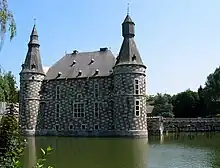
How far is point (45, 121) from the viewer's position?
4362 cm

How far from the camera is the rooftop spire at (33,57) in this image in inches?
1704

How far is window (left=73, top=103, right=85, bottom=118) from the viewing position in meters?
42.3

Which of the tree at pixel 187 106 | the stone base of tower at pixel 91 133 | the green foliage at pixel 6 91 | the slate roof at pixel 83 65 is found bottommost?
the stone base of tower at pixel 91 133

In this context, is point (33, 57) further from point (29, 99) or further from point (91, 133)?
point (91, 133)

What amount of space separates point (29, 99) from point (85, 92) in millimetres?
6970

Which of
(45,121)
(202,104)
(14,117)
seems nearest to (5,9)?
(14,117)

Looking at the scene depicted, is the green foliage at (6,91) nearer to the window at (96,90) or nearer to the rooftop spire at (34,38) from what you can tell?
the window at (96,90)

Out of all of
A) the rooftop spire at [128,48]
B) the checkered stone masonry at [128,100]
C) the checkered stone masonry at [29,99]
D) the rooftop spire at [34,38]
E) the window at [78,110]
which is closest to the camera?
the checkered stone masonry at [128,100]

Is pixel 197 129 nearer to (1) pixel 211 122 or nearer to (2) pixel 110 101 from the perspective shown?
(1) pixel 211 122

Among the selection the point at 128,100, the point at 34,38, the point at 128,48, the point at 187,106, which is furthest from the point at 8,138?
the point at 187,106

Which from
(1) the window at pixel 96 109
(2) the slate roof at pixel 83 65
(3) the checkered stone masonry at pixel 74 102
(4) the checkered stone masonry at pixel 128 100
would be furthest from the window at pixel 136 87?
(1) the window at pixel 96 109

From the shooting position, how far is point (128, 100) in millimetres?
38000

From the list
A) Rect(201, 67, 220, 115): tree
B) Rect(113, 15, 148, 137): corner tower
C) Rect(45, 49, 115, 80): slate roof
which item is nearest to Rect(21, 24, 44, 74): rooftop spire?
Rect(45, 49, 115, 80): slate roof

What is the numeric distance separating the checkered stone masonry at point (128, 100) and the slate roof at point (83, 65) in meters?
3.27
